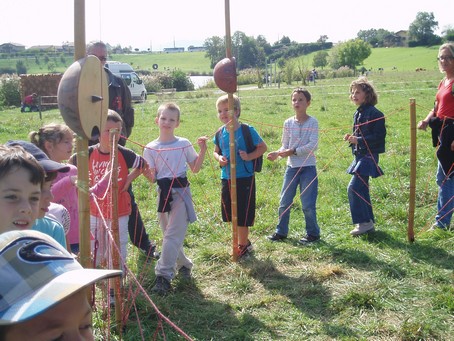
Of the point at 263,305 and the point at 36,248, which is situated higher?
the point at 36,248

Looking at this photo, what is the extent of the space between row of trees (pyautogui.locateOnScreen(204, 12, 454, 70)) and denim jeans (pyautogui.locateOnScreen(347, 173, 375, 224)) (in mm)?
33544

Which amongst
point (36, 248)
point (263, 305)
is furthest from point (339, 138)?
point (36, 248)

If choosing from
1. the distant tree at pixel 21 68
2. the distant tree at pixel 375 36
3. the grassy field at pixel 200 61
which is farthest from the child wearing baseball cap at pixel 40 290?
the distant tree at pixel 375 36

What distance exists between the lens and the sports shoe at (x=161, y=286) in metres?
4.38

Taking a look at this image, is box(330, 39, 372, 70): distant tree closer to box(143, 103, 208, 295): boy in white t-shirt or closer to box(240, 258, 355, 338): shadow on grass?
box(240, 258, 355, 338): shadow on grass

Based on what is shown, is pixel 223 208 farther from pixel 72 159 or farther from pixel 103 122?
pixel 103 122

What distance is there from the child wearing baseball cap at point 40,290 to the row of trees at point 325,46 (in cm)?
3805

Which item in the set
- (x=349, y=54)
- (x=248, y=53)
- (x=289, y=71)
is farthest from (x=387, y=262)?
(x=349, y=54)

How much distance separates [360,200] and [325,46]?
321ft

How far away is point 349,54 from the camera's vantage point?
236ft

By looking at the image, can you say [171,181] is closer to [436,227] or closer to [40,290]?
[436,227]

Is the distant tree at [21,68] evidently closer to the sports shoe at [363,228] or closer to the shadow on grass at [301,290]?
the sports shoe at [363,228]

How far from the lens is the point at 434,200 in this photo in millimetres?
6758

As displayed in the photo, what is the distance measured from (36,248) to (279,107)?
17.9 metres
